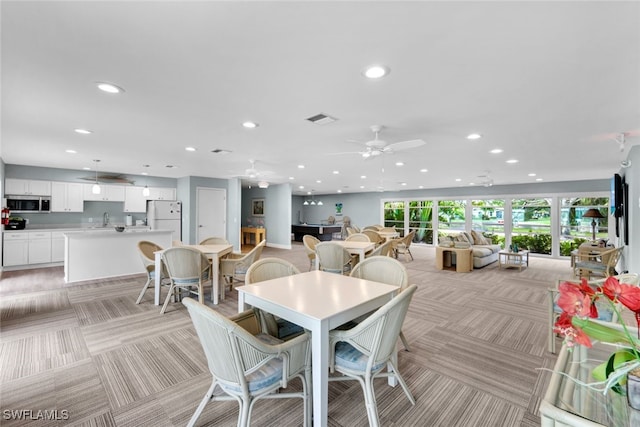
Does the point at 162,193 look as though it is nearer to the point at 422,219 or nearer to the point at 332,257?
the point at 332,257

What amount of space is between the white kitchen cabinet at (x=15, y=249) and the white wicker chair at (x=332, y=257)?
6.86 metres

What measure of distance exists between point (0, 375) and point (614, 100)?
5.83 m

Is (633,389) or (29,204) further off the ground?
(29,204)

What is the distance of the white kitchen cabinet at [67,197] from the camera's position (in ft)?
23.1

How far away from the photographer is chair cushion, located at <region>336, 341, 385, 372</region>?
1741 millimetres

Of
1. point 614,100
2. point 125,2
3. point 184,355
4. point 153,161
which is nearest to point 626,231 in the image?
point 614,100

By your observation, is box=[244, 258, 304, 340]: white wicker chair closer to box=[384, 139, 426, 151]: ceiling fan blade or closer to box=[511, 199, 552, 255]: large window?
box=[384, 139, 426, 151]: ceiling fan blade

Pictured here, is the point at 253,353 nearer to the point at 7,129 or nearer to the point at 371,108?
the point at 371,108

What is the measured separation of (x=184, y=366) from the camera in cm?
253

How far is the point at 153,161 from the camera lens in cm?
597

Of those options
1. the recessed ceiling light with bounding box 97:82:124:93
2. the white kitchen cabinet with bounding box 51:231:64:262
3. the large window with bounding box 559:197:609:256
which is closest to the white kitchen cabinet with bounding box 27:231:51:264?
the white kitchen cabinet with bounding box 51:231:64:262

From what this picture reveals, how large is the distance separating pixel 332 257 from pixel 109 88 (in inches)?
131

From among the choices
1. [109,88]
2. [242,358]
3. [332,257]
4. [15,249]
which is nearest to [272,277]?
[242,358]

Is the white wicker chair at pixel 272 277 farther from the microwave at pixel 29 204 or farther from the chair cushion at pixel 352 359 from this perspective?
the microwave at pixel 29 204
